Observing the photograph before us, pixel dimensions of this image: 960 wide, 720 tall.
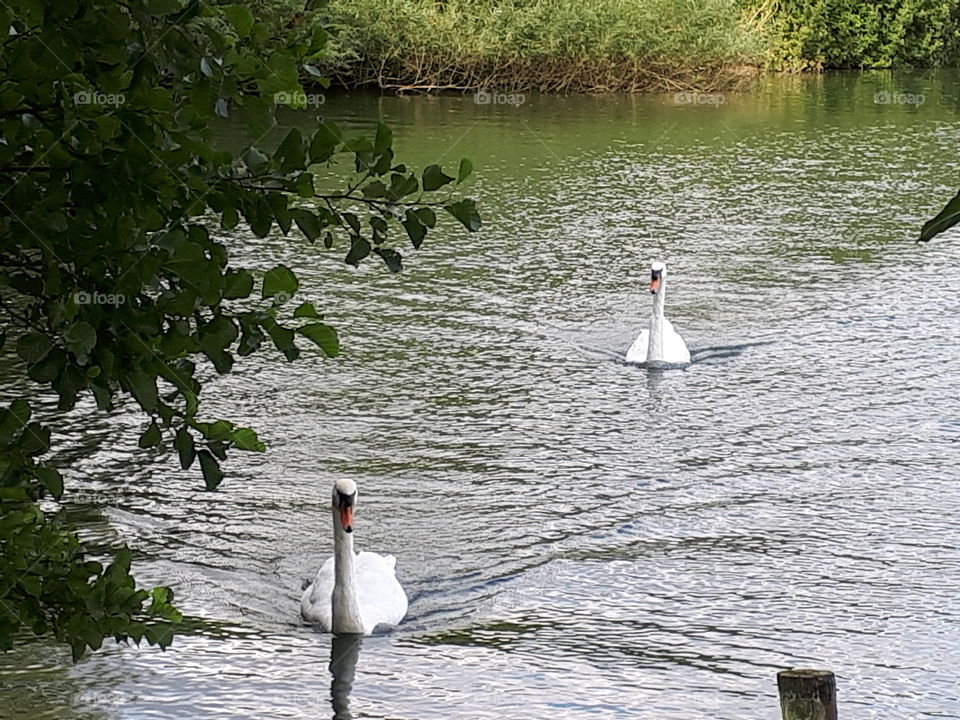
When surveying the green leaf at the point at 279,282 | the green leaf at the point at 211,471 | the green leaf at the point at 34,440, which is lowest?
the green leaf at the point at 211,471

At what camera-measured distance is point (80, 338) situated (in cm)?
200

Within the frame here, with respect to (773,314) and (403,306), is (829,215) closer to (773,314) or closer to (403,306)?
(773,314)

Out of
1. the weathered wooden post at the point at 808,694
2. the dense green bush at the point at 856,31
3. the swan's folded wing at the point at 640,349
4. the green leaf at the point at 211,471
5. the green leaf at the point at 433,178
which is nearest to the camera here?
the green leaf at the point at 211,471

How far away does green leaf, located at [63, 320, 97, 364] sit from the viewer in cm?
199

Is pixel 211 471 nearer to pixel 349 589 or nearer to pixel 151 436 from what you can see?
pixel 151 436

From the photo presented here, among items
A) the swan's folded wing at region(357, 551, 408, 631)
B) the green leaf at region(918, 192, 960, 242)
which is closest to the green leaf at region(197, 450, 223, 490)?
the green leaf at region(918, 192, 960, 242)

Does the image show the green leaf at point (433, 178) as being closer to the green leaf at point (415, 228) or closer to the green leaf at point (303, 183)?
the green leaf at point (415, 228)

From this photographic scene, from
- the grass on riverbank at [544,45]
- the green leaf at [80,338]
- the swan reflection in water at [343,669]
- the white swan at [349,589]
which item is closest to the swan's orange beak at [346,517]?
the white swan at [349,589]

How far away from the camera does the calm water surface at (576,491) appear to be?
6.09 metres

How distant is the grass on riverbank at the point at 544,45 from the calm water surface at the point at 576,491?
45.7ft

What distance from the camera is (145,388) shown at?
2121mm

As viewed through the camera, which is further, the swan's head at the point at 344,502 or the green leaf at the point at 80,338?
the swan's head at the point at 344,502

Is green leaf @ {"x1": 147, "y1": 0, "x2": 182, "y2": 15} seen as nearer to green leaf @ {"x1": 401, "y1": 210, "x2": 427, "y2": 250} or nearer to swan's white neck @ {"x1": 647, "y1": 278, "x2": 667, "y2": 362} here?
green leaf @ {"x1": 401, "y1": 210, "x2": 427, "y2": 250}

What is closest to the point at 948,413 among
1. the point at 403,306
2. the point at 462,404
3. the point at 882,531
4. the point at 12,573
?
the point at 882,531
